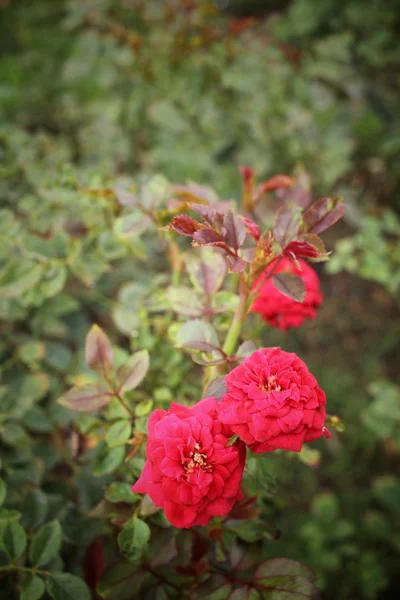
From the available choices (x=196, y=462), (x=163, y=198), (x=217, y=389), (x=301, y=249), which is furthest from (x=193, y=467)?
(x=163, y=198)

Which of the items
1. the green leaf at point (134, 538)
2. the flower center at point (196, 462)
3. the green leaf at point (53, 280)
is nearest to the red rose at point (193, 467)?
the flower center at point (196, 462)

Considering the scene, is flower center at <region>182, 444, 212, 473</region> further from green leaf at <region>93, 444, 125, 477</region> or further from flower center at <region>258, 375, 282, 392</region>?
green leaf at <region>93, 444, 125, 477</region>

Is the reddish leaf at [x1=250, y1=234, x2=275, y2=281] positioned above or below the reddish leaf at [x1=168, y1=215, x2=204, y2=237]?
below

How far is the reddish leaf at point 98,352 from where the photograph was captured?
821 mm

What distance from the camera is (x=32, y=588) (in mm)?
743

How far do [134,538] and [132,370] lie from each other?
25 centimetres

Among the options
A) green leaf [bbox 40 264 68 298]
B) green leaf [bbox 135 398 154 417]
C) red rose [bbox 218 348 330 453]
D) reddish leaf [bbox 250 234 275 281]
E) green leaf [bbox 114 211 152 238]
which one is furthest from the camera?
green leaf [bbox 40 264 68 298]

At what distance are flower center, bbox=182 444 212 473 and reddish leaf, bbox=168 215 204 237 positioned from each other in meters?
0.28

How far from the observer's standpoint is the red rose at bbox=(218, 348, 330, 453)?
1.87 feet

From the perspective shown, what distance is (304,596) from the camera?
67 centimetres

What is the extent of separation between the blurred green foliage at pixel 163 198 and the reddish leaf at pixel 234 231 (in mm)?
279

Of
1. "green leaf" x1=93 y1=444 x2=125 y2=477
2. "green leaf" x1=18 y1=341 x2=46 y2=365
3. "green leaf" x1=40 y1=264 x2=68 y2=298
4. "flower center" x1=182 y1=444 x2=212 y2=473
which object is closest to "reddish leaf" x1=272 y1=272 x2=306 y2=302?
"flower center" x1=182 y1=444 x2=212 y2=473

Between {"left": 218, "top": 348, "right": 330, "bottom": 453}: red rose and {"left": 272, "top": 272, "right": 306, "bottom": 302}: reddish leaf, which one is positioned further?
{"left": 272, "top": 272, "right": 306, "bottom": 302}: reddish leaf

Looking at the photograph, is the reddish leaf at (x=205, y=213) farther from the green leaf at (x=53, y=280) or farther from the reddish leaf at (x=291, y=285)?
the green leaf at (x=53, y=280)
